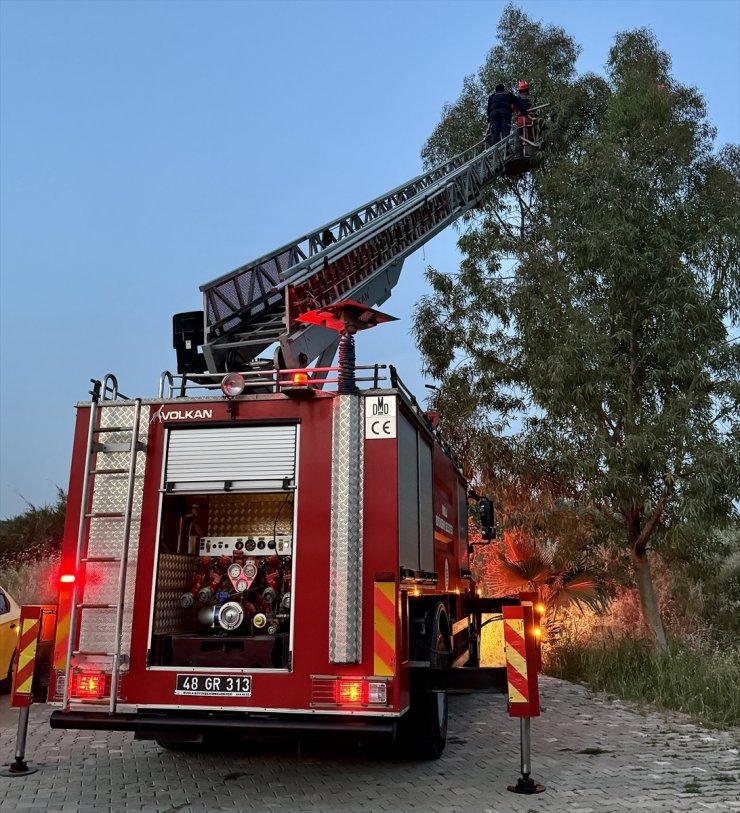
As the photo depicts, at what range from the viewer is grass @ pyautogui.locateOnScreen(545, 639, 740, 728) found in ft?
27.1

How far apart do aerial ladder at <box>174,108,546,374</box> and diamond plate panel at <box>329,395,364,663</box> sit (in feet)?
9.57

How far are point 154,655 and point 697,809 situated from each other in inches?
150

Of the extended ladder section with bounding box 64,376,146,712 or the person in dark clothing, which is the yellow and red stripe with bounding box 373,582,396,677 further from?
the person in dark clothing

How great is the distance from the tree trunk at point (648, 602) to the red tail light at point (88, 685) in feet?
30.9

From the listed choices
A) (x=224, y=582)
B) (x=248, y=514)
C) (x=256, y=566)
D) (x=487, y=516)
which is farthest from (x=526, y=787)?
(x=487, y=516)

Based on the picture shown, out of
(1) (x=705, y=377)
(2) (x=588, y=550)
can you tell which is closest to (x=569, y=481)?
(2) (x=588, y=550)

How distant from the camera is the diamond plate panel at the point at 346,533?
4965mm

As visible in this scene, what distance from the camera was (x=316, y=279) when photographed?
9852 mm

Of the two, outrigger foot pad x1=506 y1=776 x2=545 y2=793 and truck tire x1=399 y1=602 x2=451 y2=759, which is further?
truck tire x1=399 y1=602 x2=451 y2=759

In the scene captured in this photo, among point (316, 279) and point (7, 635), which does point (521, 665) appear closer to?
point (316, 279)

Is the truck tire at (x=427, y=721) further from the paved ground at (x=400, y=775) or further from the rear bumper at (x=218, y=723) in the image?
the rear bumper at (x=218, y=723)

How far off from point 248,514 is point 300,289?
368cm

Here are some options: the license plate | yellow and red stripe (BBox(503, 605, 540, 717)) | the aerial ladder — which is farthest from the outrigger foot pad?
the aerial ladder

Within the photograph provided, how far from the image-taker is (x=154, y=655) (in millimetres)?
5289
